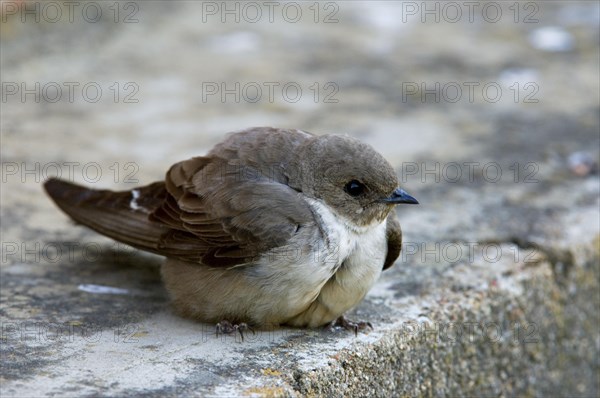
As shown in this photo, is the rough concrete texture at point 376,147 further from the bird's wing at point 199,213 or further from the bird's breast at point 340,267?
the bird's wing at point 199,213

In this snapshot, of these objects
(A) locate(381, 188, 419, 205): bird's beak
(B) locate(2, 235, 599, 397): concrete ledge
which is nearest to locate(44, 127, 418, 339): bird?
(A) locate(381, 188, 419, 205): bird's beak

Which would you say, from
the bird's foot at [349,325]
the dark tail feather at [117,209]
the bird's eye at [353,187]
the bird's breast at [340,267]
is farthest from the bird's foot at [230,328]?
the bird's eye at [353,187]

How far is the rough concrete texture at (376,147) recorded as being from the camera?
3744 mm

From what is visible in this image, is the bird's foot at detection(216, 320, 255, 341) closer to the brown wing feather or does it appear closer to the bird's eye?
the brown wing feather

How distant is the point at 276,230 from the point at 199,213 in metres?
0.43

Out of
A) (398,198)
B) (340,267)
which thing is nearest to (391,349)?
(340,267)

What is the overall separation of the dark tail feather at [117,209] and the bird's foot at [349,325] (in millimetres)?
860

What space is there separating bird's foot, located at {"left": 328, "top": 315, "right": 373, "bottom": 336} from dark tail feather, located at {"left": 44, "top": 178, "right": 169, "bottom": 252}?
33.9 inches

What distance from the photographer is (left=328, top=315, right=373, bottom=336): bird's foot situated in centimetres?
398

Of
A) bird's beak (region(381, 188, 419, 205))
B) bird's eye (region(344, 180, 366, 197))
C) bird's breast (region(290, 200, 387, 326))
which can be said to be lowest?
bird's breast (region(290, 200, 387, 326))

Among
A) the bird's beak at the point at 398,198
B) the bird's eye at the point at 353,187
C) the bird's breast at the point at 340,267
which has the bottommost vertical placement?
the bird's breast at the point at 340,267

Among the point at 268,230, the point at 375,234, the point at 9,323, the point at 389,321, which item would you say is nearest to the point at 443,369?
the point at 389,321

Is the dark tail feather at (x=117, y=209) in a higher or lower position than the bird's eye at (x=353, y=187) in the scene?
lower

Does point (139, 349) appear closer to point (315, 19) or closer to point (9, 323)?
point (9, 323)
